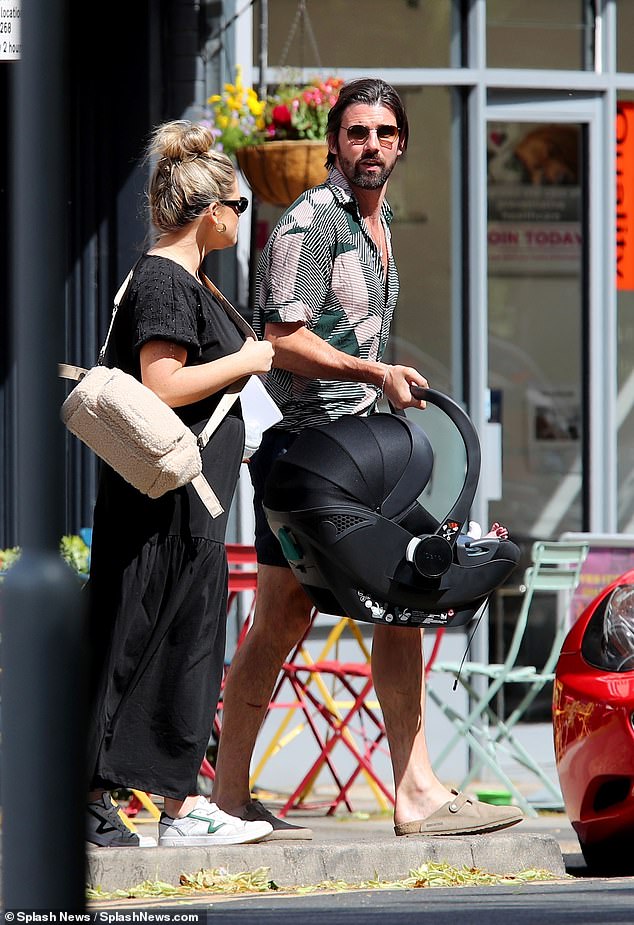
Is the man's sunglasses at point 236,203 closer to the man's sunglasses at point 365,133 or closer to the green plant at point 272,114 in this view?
the man's sunglasses at point 365,133

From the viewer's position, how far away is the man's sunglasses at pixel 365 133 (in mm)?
5043

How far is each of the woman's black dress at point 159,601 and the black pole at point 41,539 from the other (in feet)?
6.15

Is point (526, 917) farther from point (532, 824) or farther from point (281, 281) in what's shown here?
point (532, 824)

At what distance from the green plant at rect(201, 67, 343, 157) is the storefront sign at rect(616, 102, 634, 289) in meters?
1.65

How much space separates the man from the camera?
4941 mm

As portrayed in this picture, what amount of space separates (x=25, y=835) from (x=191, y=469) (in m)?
1.94

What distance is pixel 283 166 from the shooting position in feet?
24.8

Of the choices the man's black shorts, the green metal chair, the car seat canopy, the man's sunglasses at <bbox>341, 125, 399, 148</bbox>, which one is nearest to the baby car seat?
the car seat canopy

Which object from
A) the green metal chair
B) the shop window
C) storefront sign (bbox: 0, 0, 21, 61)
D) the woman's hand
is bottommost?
the green metal chair

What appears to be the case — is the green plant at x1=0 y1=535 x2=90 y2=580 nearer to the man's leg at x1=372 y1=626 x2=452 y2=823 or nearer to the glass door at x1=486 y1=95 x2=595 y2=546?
the man's leg at x1=372 y1=626 x2=452 y2=823

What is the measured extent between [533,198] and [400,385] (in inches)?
169

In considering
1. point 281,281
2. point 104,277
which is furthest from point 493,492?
point 281,281

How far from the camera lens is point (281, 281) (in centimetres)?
493

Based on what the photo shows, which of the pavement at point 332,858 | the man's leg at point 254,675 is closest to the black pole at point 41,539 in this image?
the pavement at point 332,858
